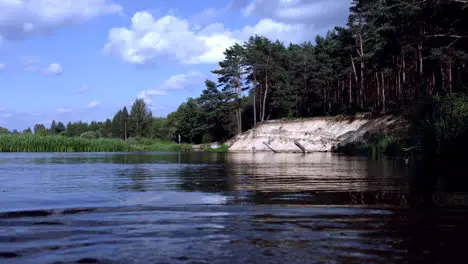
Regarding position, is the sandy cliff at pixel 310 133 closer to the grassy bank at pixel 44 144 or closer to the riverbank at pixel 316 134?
the riverbank at pixel 316 134

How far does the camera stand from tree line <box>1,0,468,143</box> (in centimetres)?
2927

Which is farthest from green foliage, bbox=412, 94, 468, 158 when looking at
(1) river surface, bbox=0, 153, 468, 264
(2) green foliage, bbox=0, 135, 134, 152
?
(2) green foliage, bbox=0, 135, 134, 152

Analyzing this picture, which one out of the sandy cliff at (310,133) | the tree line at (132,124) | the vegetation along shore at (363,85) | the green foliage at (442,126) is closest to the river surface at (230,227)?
the green foliage at (442,126)

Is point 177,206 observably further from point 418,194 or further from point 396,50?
point 396,50

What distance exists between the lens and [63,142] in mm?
49500

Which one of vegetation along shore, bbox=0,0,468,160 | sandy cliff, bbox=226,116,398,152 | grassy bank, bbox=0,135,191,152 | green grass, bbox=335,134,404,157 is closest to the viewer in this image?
vegetation along shore, bbox=0,0,468,160

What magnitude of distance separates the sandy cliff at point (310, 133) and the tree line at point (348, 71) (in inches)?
99.2

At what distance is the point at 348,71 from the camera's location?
2328 inches

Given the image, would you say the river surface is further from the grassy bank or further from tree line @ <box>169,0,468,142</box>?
the grassy bank

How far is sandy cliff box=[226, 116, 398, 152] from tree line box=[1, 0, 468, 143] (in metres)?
2.52

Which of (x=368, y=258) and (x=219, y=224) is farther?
(x=219, y=224)

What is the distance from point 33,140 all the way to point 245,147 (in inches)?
1018

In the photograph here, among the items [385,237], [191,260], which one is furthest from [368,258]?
[191,260]

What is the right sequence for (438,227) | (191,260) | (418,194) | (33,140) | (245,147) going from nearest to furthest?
(191,260)
(438,227)
(418,194)
(33,140)
(245,147)
